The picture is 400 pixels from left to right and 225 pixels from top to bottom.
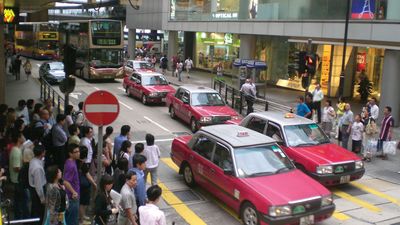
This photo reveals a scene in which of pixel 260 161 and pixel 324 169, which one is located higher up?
pixel 260 161

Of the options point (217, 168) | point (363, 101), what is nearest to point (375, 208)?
point (217, 168)

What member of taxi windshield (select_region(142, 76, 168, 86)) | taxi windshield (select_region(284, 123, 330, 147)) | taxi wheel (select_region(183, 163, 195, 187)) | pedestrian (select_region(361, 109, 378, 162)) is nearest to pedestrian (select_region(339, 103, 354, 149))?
pedestrian (select_region(361, 109, 378, 162))

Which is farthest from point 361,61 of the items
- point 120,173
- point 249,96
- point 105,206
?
point 105,206

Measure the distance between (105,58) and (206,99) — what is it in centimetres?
1524

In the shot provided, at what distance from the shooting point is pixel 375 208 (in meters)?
10.8

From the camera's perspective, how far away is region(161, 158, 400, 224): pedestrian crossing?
1028 cm

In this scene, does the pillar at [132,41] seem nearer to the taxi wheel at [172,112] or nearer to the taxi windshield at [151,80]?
the taxi windshield at [151,80]

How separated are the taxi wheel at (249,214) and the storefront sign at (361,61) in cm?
2010

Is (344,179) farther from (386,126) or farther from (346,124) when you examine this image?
(386,126)

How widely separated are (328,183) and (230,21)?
74.4 ft

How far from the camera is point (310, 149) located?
12.0m

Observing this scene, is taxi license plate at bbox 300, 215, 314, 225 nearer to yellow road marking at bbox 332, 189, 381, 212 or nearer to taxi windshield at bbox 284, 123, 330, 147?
yellow road marking at bbox 332, 189, 381, 212

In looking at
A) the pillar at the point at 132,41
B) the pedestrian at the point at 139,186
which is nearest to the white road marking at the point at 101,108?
the pedestrian at the point at 139,186

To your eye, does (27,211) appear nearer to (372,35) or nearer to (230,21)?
(372,35)
